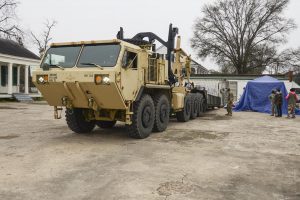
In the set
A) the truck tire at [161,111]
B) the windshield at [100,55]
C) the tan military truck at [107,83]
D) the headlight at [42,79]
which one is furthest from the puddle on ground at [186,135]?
the headlight at [42,79]

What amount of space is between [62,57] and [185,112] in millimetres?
6179

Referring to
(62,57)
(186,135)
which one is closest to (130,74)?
(62,57)

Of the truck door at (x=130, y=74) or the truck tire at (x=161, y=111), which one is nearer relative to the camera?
the truck door at (x=130, y=74)

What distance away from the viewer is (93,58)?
824cm

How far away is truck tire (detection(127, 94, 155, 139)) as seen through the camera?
866cm

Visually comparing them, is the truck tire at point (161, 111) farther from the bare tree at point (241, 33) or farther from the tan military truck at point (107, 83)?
the bare tree at point (241, 33)

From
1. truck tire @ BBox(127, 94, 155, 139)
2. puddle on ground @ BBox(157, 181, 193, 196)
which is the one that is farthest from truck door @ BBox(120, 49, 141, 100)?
puddle on ground @ BBox(157, 181, 193, 196)

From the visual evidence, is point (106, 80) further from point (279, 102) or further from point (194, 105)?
point (279, 102)

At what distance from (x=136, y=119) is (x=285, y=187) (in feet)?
14.3

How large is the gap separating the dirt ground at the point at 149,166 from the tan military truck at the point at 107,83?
57cm

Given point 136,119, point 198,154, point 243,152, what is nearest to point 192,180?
point 198,154

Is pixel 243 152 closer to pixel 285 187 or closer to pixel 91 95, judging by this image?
pixel 285 187

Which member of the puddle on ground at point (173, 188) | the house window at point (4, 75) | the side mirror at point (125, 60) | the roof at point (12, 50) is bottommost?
the puddle on ground at point (173, 188)

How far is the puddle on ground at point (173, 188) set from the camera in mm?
4777
